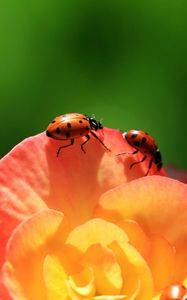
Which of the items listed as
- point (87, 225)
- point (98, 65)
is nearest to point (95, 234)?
point (87, 225)

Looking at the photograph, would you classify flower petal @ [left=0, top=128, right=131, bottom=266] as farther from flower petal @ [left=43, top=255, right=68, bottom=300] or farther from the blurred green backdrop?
the blurred green backdrop

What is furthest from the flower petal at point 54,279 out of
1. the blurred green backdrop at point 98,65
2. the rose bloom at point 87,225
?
the blurred green backdrop at point 98,65

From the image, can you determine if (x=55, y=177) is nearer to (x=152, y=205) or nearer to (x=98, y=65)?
(x=152, y=205)

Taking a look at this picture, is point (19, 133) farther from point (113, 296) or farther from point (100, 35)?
point (113, 296)

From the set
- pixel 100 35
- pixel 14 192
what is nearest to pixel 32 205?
pixel 14 192

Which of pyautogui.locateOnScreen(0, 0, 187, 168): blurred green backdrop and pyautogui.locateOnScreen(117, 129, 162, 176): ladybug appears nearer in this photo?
pyautogui.locateOnScreen(117, 129, 162, 176): ladybug

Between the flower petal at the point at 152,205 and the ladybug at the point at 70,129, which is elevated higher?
the ladybug at the point at 70,129

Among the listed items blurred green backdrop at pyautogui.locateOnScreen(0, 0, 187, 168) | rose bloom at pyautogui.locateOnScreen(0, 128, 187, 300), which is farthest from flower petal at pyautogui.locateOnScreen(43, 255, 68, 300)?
blurred green backdrop at pyautogui.locateOnScreen(0, 0, 187, 168)

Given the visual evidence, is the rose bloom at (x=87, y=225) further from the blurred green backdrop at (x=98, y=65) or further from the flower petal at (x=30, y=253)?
the blurred green backdrop at (x=98, y=65)
